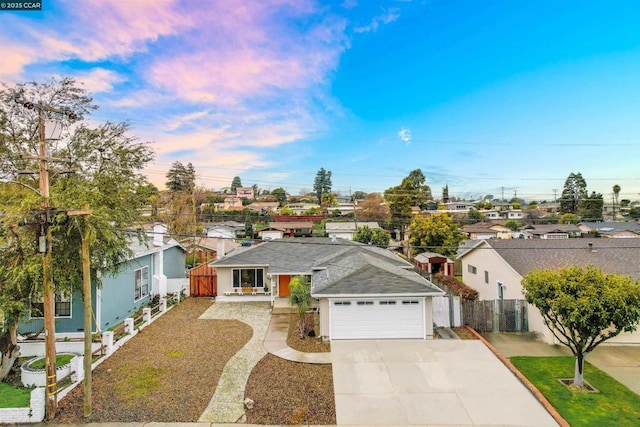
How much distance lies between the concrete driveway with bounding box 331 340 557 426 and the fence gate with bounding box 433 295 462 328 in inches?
76.8

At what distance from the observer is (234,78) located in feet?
60.7

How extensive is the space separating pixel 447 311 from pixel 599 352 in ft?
18.0

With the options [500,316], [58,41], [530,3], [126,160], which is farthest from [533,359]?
[58,41]

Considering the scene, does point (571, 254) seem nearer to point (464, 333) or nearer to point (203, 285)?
point (464, 333)

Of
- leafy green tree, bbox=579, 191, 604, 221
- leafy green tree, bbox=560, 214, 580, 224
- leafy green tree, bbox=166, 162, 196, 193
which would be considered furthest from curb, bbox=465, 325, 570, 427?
leafy green tree, bbox=579, 191, 604, 221

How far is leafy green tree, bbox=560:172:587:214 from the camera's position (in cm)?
6644

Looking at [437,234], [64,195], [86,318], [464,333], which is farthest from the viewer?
[437,234]

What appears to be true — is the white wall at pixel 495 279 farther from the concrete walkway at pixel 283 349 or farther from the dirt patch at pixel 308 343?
the concrete walkway at pixel 283 349

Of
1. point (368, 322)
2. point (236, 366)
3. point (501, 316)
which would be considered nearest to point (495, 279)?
point (501, 316)

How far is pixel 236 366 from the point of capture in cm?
1066

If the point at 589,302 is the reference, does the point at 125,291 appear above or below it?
below

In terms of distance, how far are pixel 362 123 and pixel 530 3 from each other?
17.4 meters

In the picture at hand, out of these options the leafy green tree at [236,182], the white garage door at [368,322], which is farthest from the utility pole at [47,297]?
the leafy green tree at [236,182]

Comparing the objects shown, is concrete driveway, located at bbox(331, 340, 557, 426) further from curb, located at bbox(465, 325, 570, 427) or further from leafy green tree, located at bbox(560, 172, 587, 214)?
leafy green tree, located at bbox(560, 172, 587, 214)
